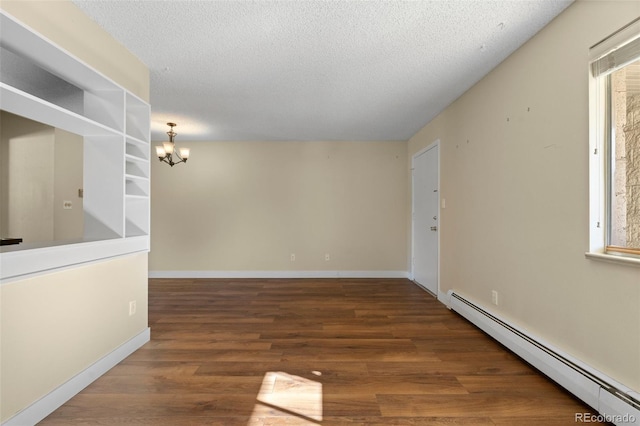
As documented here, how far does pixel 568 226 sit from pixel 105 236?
137 inches

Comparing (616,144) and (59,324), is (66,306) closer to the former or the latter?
(59,324)

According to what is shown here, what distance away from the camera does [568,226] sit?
1.91 meters

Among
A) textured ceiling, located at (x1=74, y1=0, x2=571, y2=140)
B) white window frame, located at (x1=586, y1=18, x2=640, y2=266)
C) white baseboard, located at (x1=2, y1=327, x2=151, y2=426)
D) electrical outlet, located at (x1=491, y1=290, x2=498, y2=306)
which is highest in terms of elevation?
textured ceiling, located at (x1=74, y1=0, x2=571, y2=140)

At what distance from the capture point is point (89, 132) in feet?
7.07

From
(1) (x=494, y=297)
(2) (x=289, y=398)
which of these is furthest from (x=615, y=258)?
(2) (x=289, y=398)

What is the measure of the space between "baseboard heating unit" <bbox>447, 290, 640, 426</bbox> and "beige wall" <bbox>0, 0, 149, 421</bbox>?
323 cm

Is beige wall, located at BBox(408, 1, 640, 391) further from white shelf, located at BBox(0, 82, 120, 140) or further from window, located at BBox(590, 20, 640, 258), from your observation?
white shelf, located at BBox(0, 82, 120, 140)

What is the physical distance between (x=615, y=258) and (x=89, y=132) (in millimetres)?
3620

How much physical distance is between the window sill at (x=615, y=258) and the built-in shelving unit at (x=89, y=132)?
3.26 m

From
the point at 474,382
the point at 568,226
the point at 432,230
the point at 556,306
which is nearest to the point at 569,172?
the point at 568,226

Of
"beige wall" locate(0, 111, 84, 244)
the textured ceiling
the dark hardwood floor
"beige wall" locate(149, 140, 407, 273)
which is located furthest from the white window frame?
"beige wall" locate(0, 111, 84, 244)

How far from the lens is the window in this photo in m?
1.59

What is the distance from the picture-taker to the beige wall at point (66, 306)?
4.91 ft

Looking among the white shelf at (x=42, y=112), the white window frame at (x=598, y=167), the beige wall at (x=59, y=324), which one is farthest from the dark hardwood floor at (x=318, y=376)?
the white shelf at (x=42, y=112)
